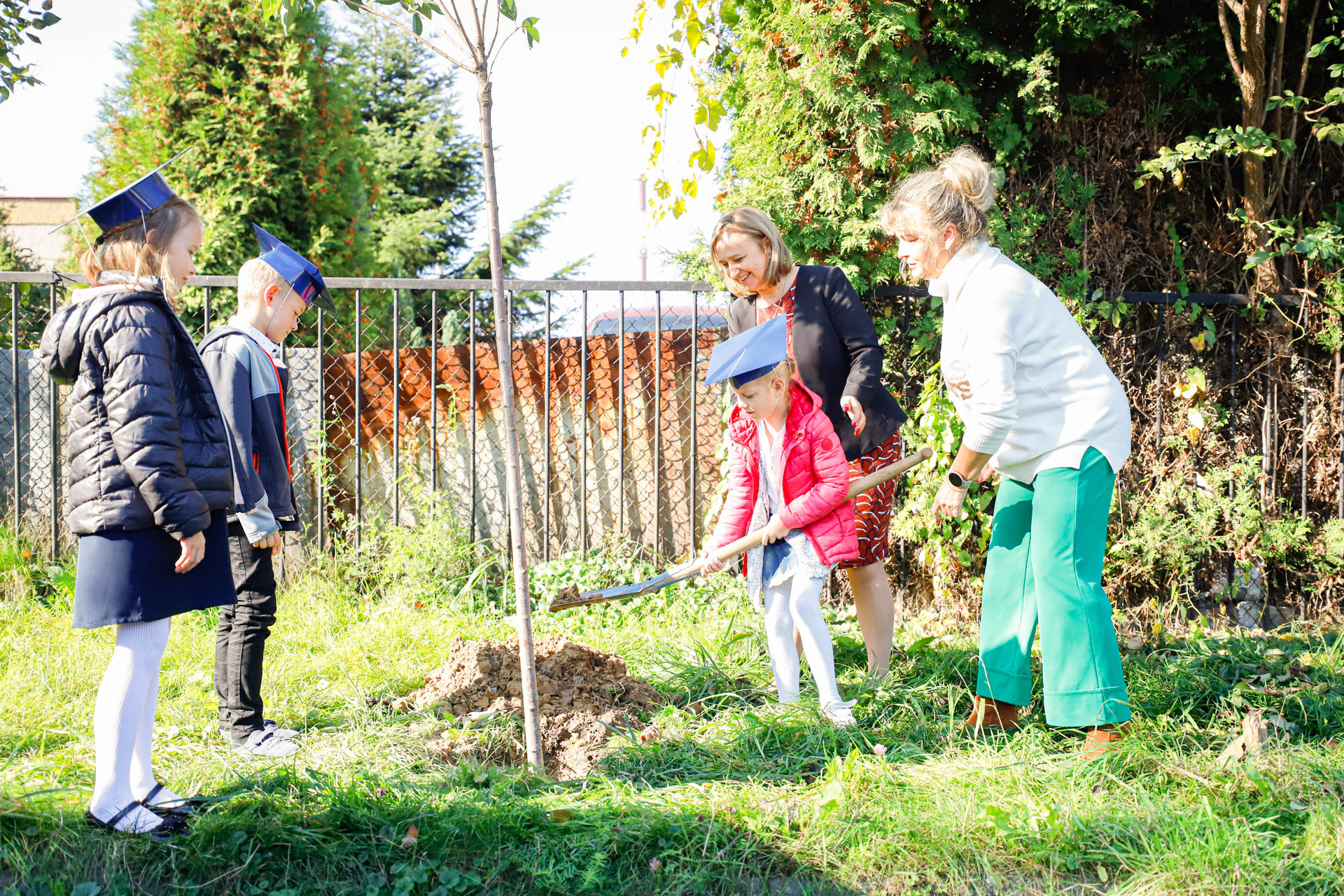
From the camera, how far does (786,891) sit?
1981 millimetres

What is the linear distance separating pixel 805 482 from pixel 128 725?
1.93 metres

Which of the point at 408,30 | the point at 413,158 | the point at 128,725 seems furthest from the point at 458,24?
the point at 413,158

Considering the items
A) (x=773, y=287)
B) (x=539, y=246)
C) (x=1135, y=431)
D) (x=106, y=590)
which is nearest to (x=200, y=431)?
(x=106, y=590)

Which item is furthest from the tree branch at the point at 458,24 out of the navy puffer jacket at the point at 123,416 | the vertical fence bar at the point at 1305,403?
the vertical fence bar at the point at 1305,403

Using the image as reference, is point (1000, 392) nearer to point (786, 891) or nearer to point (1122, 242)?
point (786, 891)

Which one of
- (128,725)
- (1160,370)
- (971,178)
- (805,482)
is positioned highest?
(971,178)

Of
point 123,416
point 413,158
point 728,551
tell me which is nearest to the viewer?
point 123,416

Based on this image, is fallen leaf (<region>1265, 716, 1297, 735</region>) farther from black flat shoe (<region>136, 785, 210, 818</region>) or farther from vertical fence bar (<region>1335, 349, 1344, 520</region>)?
black flat shoe (<region>136, 785, 210, 818</region>)

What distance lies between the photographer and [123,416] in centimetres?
222

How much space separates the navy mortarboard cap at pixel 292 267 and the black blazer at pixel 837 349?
1.45 meters

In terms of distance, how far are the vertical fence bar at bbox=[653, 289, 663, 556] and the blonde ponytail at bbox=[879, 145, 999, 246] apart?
79.2 inches

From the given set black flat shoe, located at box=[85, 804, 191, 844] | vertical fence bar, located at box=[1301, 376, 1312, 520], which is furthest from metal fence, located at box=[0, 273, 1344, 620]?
black flat shoe, located at box=[85, 804, 191, 844]

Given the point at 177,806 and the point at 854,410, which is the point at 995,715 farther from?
the point at 177,806

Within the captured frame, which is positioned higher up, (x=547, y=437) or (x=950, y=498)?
(x=547, y=437)
